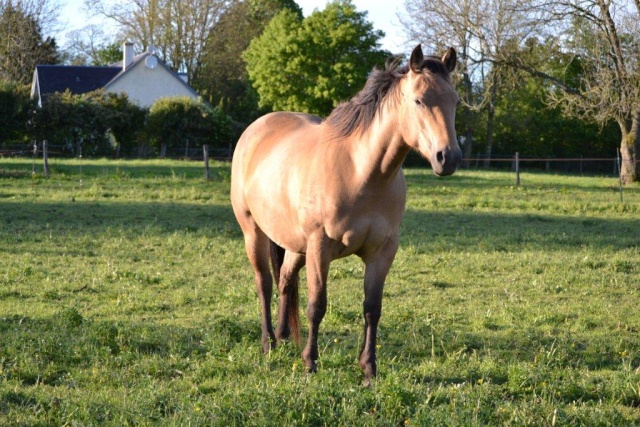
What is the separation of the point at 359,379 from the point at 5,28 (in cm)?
4723

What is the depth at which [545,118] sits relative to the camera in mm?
51125

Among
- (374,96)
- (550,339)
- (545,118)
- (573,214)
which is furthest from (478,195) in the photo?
(545,118)

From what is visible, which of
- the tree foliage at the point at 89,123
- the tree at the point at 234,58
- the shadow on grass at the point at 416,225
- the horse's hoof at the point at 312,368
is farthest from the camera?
the tree at the point at 234,58

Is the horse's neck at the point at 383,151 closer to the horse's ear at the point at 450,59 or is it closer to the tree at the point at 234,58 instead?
the horse's ear at the point at 450,59

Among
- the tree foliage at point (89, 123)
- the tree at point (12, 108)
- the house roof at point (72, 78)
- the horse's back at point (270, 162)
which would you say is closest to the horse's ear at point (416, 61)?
the horse's back at point (270, 162)

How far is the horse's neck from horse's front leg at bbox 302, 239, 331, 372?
0.62 metres

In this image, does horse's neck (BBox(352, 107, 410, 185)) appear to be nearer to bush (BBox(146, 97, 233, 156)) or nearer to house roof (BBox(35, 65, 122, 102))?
bush (BBox(146, 97, 233, 156))

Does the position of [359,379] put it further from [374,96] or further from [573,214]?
[573,214]

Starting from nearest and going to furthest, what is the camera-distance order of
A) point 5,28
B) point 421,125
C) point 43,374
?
point 421,125 → point 43,374 → point 5,28

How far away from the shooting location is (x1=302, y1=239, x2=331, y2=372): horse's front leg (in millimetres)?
5461

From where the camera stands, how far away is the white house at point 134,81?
161 feet

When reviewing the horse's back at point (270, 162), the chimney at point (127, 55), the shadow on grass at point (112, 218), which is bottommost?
the shadow on grass at point (112, 218)

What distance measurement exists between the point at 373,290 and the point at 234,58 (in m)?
54.2

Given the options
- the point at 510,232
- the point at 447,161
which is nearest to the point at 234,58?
the point at 510,232
